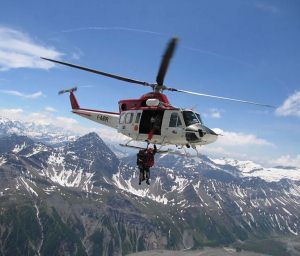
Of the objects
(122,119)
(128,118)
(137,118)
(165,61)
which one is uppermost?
(122,119)

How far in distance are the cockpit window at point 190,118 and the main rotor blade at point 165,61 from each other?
3952 mm

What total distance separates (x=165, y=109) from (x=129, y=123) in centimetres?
461

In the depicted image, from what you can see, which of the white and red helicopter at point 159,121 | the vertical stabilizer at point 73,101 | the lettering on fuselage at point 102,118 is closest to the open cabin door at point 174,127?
the white and red helicopter at point 159,121

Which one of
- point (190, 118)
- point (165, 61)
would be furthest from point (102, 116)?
point (165, 61)

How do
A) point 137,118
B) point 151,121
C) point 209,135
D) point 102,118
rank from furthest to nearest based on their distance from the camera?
point 102,118
point 137,118
point 151,121
point 209,135

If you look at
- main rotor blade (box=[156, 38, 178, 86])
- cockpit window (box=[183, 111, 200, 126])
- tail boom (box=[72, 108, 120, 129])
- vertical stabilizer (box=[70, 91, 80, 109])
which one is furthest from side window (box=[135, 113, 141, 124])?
vertical stabilizer (box=[70, 91, 80, 109])

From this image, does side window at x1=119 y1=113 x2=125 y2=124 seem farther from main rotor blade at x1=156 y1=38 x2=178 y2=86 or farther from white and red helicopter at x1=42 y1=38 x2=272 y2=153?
main rotor blade at x1=156 y1=38 x2=178 y2=86

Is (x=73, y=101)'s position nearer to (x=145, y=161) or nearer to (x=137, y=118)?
(x=137, y=118)

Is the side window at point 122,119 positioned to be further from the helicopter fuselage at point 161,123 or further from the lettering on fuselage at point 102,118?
the lettering on fuselage at point 102,118

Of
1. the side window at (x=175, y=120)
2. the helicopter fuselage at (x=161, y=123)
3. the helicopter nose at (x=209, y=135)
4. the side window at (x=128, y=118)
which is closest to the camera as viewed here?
the helicopter nose at (x=209, y=135)

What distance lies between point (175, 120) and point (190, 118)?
1.31 meters

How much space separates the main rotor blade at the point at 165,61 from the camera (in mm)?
21431

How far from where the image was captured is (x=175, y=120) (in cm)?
3300

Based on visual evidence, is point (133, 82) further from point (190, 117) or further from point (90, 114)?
point (90, 114)
